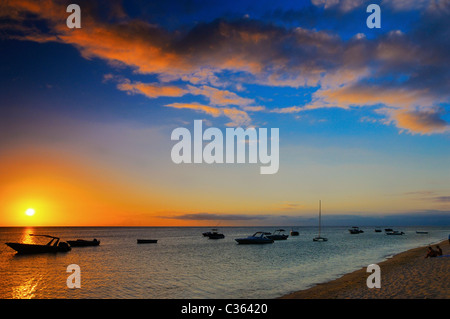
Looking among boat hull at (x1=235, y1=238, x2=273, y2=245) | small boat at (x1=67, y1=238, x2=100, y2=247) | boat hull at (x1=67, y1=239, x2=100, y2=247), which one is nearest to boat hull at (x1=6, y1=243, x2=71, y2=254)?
boat hull at (x1=67, y1=239, x2=100, y2=247)

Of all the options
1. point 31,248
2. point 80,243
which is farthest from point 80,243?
point 31,248

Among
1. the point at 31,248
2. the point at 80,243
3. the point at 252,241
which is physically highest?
the point at 31,248

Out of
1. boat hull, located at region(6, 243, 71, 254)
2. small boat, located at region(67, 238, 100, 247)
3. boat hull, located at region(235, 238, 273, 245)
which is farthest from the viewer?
boat hull, located at region(235, 238, 273, 245)

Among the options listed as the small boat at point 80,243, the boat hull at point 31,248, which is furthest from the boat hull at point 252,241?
the boat hull at point 31,248

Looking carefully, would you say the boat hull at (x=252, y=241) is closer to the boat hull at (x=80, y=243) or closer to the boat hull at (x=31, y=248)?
the boat hull at (x=80, y=243)

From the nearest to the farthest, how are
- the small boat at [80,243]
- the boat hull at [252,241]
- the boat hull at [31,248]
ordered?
the boat hull at [31,248] < the small boat at [80,243] < the boat hull at [252,241]

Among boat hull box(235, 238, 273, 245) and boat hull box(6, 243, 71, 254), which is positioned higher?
boat hull box(6, 243, 71, 254)

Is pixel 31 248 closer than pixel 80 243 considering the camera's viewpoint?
Yes

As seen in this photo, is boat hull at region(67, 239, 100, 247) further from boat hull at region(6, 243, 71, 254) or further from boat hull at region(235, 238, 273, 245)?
boat hull at region(235, 238, 273, 245)

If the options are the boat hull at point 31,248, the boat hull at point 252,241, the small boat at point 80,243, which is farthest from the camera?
the boat hull at point 252,241

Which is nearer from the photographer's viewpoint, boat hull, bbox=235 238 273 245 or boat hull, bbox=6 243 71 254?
boat hull, bbox=6 243 71 254

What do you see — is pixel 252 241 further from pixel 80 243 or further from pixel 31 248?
pixel 31 248
